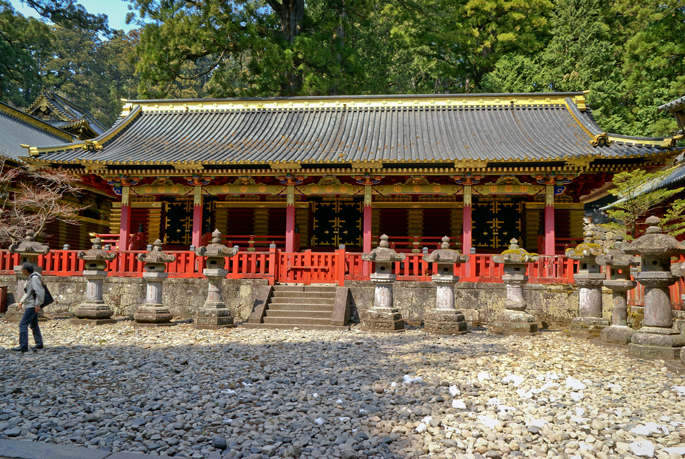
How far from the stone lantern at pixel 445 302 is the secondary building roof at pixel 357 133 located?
381 cm

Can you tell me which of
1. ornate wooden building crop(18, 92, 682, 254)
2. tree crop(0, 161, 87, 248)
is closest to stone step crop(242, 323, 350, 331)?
ornate wooden building crop(18, 92, 682, 254)

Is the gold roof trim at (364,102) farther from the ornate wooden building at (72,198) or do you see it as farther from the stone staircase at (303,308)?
the stone staircase at (303,308)

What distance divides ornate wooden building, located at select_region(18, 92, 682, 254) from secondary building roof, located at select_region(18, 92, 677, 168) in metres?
0.06

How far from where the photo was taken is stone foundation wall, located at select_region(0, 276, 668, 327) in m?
12.0

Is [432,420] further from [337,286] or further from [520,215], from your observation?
[520,215]

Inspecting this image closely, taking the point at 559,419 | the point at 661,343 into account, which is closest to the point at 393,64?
the point at 661,343

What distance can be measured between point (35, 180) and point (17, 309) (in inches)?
328

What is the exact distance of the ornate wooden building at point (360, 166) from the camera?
1415 centimetres

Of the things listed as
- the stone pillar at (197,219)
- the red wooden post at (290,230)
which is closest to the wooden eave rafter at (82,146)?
the stone pillar at (197,219)

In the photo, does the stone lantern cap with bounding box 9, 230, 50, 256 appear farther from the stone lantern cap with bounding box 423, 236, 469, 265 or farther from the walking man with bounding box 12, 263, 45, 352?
the stone lantern cap with bounding box 423, 236, 469, 265

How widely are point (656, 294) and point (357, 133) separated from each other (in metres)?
11.5

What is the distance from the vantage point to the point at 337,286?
41.7ft

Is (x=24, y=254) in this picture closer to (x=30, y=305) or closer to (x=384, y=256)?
(x=30, y=305)

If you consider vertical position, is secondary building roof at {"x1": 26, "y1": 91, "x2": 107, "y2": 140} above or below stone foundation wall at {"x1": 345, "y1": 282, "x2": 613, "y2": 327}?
above
